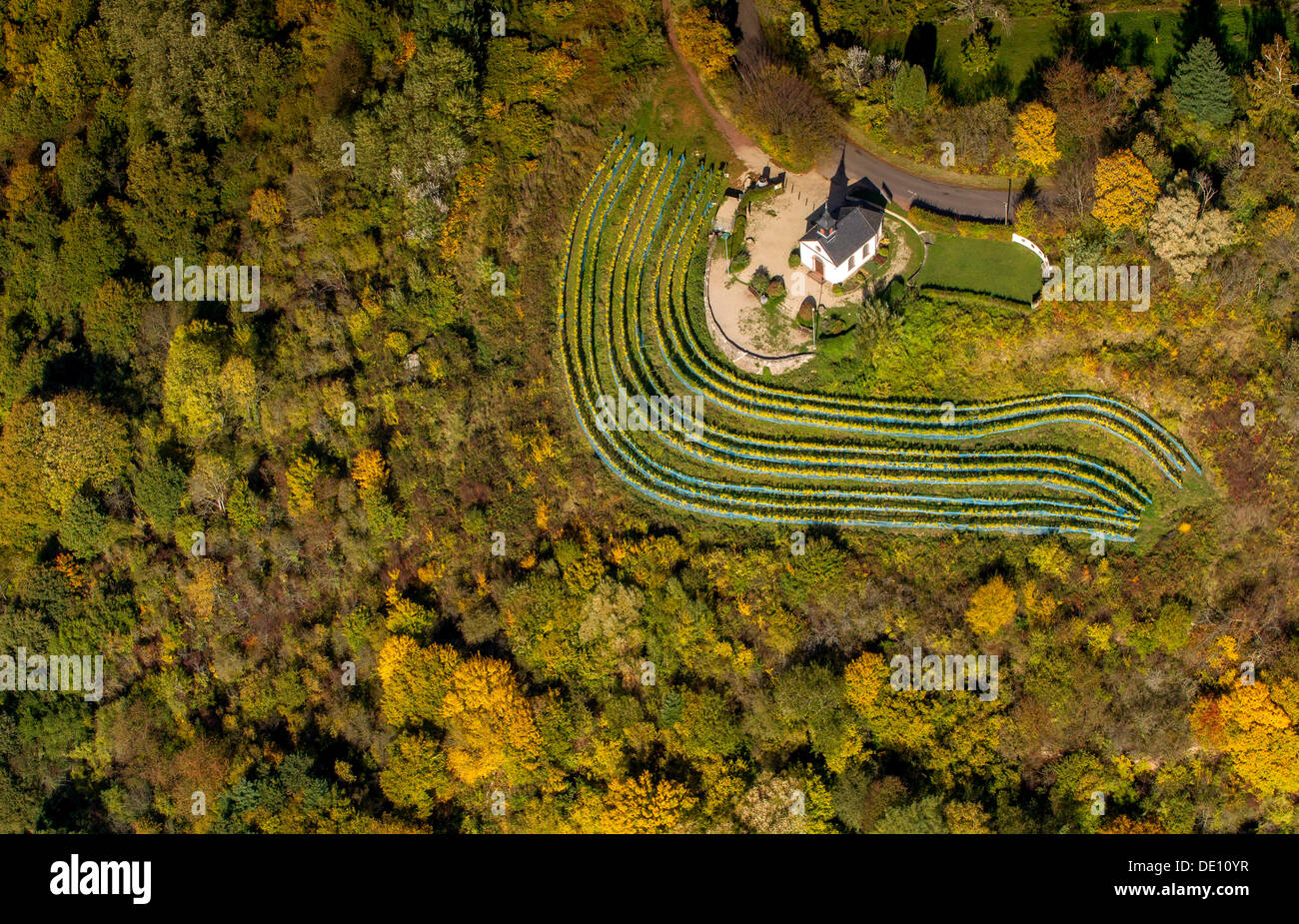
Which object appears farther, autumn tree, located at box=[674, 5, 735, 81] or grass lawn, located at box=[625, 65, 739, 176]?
grass lawn, located at box=[625, 65, 739, 176]

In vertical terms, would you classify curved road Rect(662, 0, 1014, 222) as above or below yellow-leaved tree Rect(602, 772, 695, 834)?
above

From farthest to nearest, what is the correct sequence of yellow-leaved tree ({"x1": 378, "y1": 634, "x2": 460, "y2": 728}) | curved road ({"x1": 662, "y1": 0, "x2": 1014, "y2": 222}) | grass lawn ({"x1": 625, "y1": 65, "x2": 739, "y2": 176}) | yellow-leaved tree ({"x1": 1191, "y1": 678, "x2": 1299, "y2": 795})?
grass lawn ({"x1": 625, "y1": 65, "x2": 739, "y2": 176}) < yellow-leaved tree ({"x1": 378, "y1": 634, "x2": 460, "y2": 728}) < curved road ({"x1": 662, "y1": 0, "x2": 1014, "y2": 222}) < yellow-leaved tree ({"x1": 1191, "y1": 678, "x2": 1299, "y2": 795})

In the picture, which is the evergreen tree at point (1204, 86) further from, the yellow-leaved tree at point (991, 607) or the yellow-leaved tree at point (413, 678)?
the yellow-leaved tree at point (413, 678)

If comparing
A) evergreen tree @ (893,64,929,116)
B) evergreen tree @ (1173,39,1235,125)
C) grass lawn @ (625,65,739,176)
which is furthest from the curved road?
evergreen tree @ (1173,39,1235,125)

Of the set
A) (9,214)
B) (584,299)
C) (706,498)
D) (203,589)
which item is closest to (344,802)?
(203,589)

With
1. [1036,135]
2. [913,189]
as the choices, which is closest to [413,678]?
[913,189]

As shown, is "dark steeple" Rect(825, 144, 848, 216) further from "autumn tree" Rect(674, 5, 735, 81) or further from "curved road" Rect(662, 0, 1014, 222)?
"autumn tree" Rect(674, 5, 735, 81)

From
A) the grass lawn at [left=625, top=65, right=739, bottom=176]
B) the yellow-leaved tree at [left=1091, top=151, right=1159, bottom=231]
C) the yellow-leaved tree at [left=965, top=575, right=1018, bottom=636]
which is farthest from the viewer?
Answer: the grass lawn at [left=625, top=65, right=739, bottom=176]
